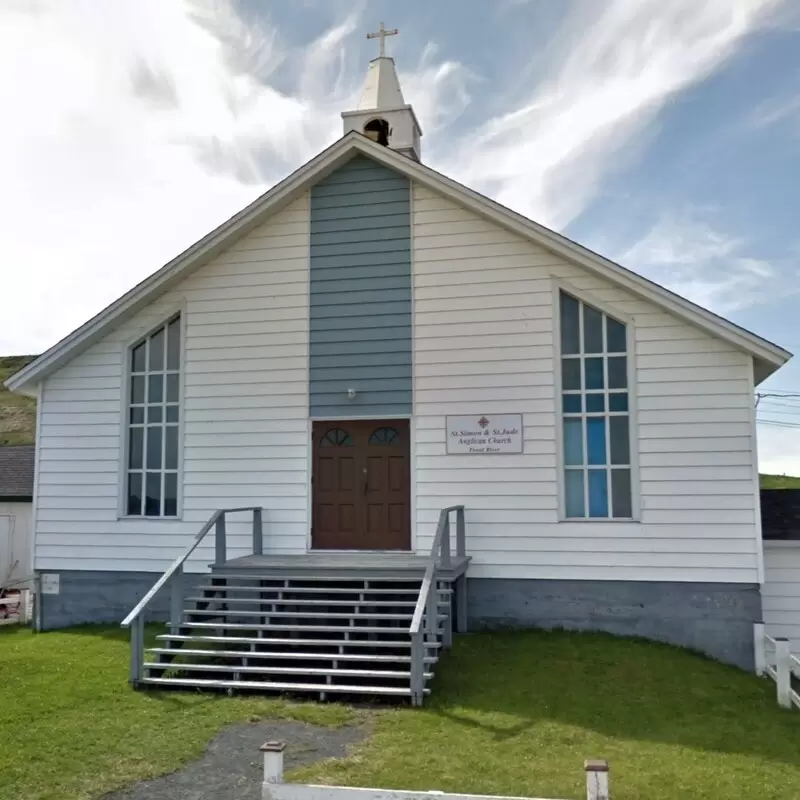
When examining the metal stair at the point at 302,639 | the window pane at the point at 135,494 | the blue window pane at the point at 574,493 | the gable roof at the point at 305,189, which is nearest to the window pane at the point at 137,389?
the gable roof at the point at 305,189

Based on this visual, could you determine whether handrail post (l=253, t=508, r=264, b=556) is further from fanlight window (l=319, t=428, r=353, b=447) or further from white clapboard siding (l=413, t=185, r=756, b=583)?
white clapboard siding (l=413, t=185, r=756, b=583)

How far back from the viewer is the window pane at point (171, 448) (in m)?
11.8

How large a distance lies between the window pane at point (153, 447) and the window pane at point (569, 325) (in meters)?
6.02

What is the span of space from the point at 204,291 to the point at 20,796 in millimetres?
7804

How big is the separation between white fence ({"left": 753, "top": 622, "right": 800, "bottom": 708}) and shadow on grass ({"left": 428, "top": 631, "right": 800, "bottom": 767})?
7.6 inches

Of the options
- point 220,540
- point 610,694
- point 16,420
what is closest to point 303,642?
point 220,540

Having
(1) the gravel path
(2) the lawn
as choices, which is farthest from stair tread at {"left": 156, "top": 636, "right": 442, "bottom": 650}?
(1) the gravel path

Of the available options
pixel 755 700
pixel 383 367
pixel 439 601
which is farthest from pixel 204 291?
pixel 755 700

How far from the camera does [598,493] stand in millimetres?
10383

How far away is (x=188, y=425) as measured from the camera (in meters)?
11.7

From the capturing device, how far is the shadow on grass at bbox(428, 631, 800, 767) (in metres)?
6.70

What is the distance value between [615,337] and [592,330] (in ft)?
1.02

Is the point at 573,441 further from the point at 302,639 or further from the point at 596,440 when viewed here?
the point at 302,639

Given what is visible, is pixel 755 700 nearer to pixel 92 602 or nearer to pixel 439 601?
pixel 439 601
